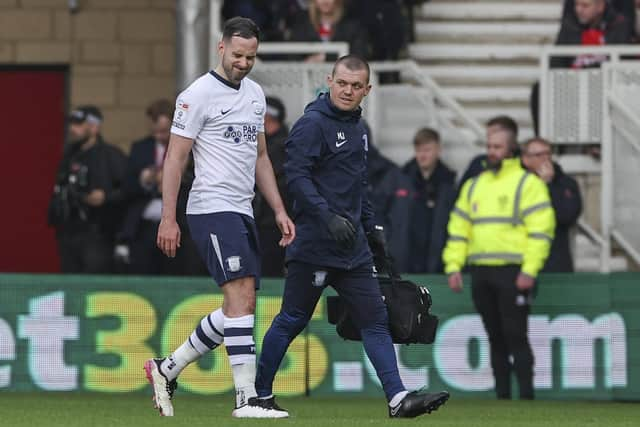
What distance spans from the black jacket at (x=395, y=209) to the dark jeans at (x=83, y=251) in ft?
7.97

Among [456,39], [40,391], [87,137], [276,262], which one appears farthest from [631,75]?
[40,391]

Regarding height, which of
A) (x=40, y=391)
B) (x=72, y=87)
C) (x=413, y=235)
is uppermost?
(x=72, y=87)

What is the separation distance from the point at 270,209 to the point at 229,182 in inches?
195

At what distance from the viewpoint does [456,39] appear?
62.5 feet

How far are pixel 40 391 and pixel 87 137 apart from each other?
2.51m

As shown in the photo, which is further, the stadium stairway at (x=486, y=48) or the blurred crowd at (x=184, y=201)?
the stadium stairway at (x=486, y=48)

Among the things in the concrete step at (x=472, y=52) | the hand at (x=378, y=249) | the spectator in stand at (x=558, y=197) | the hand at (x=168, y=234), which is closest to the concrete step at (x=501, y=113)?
the concrete step at (x=472, y=52)

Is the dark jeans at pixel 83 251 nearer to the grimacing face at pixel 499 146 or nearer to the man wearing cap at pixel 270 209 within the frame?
the man wearing cap at pixel 270 209

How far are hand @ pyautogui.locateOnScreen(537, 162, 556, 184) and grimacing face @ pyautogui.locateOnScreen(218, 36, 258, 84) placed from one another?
530 cm

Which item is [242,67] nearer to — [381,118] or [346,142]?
[346,142]

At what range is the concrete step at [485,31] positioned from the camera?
19031 mm

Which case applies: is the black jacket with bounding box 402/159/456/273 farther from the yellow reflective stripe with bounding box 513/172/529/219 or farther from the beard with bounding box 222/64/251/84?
Answer: the beard with bounding box 222/64/251/84

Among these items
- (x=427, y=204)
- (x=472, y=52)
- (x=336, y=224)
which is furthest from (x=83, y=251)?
(x=336, y=224)

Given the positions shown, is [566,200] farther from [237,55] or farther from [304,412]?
[237,55]
